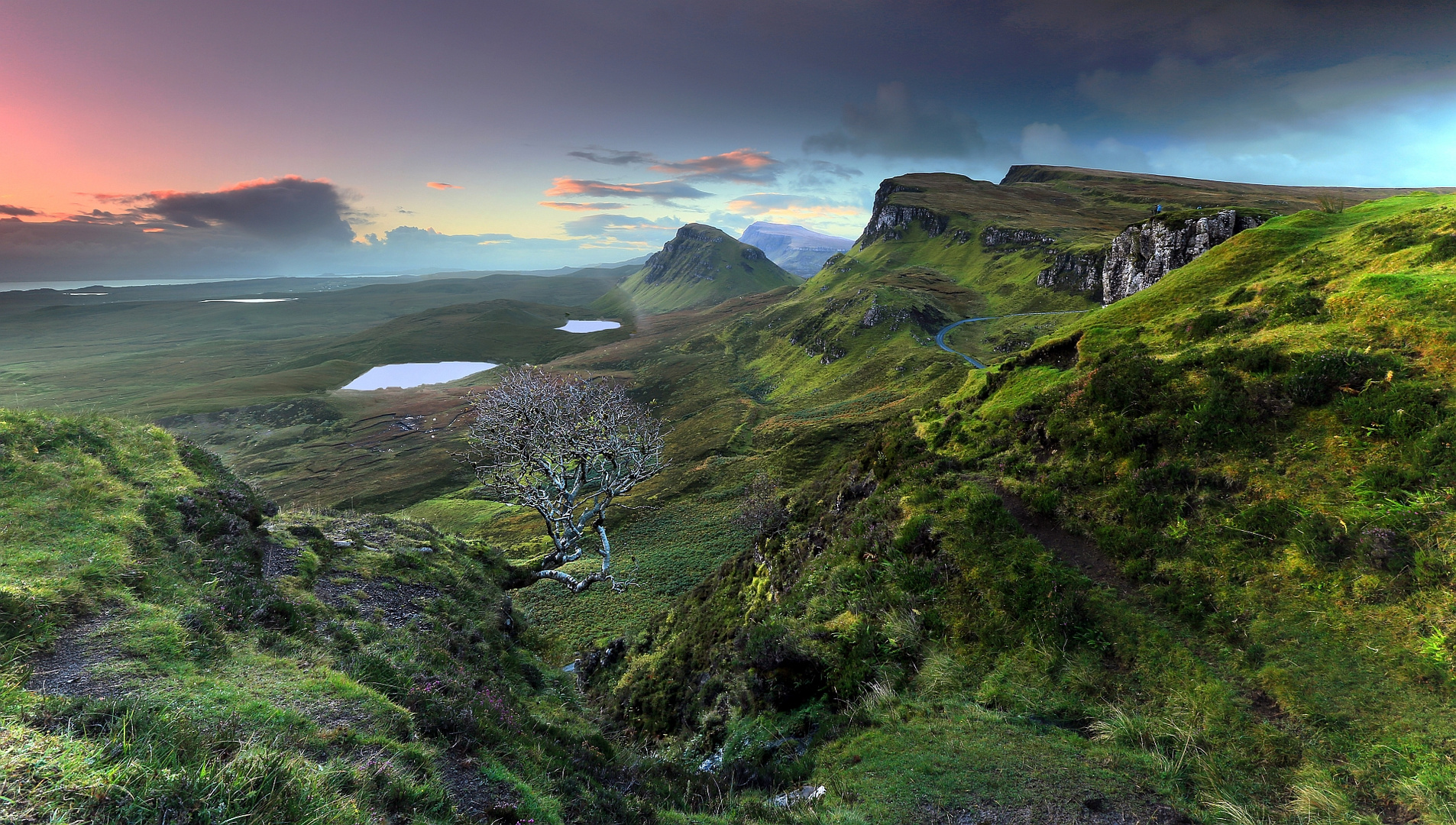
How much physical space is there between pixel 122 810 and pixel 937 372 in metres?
99.5

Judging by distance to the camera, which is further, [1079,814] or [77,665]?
[77,665]

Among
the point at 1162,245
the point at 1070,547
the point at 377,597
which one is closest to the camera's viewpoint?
the point at 1070,547

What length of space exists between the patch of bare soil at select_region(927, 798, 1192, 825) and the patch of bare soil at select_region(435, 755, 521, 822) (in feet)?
23.3

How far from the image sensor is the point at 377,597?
16234 mm

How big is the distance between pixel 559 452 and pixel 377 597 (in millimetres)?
10185

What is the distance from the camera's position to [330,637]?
12.1 metres

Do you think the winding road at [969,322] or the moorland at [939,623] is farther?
the winding road at [969,322]

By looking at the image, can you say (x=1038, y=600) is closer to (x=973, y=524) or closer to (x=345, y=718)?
(x=973, y=524)

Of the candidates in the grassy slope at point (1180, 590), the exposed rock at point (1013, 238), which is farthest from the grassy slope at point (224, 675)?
the exposed rock at point (1013, 238)

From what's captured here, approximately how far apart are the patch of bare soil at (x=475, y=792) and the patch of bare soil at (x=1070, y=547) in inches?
521

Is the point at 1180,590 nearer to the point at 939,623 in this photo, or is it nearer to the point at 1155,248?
the point at 939,623

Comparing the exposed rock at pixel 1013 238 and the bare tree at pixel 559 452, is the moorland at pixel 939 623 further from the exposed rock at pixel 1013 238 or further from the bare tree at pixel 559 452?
the exposed rock at pixel 1013 238

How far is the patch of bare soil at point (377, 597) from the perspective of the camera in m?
14.9

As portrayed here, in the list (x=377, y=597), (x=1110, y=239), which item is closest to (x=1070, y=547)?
(x=377, y=597)
